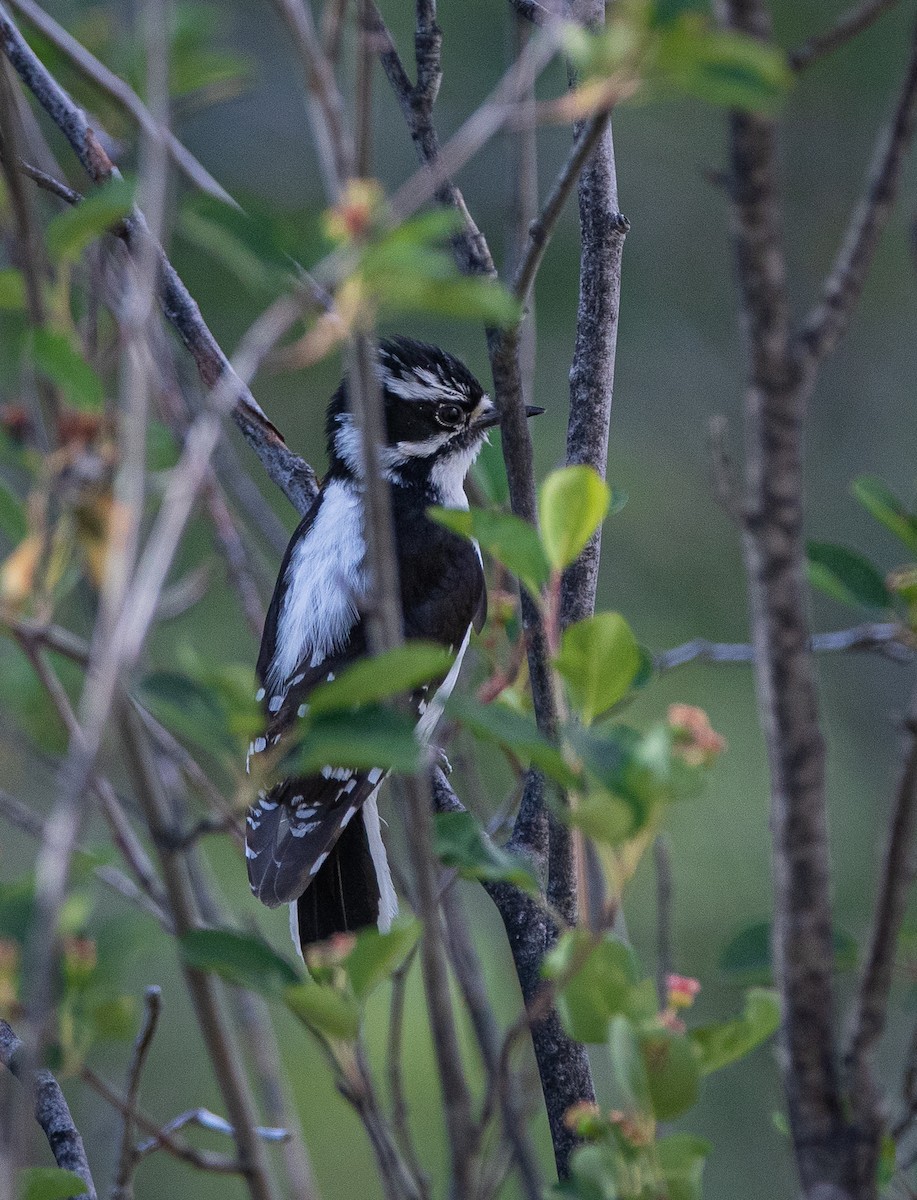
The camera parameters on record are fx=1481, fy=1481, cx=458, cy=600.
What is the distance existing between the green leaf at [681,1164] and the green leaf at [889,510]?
0.60 m

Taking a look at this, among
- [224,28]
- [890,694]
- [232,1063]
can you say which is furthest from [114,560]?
[890,694]

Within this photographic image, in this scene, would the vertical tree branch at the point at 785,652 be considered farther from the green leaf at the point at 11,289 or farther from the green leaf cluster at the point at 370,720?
the green leaf at the point at 11,289

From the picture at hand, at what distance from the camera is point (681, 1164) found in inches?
53.5

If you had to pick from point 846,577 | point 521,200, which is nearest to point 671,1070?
point 846,577

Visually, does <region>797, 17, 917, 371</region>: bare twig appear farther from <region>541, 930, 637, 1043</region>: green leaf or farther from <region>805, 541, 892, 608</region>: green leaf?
<region>541, 930, 637, 1043</region>: green leaf

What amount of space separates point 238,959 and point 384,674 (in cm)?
30

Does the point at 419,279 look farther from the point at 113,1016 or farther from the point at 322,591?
the point at 322,591

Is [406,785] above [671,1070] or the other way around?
above

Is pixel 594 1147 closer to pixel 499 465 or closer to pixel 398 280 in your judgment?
pixel 398 280

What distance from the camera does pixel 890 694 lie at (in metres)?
8.76

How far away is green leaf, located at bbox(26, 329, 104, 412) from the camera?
4.14 ft

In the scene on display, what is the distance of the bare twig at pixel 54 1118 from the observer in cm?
194

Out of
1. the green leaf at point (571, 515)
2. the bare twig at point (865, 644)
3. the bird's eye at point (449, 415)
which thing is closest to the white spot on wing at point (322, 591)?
the bird's eye at point (449, 415)

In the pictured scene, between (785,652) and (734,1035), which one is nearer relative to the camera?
(785,652)
